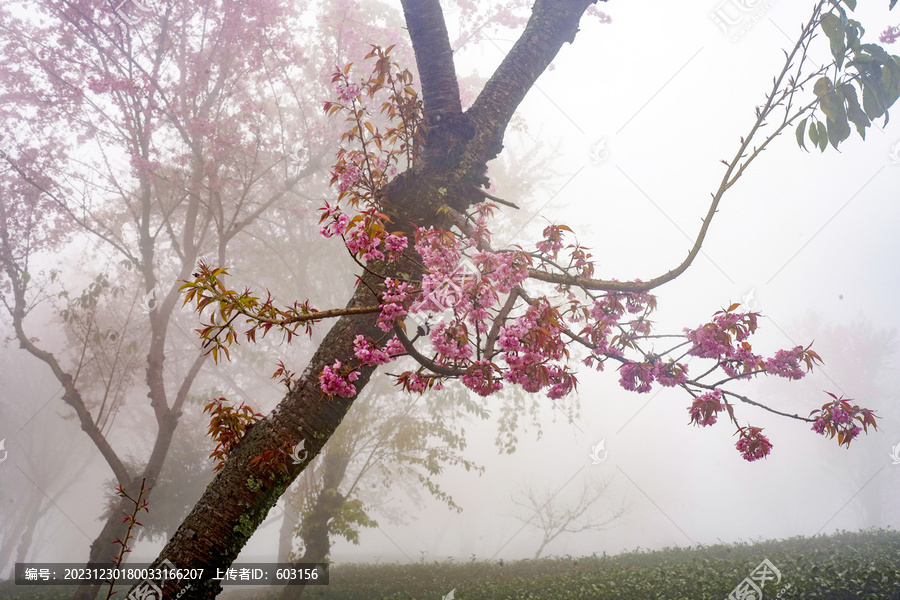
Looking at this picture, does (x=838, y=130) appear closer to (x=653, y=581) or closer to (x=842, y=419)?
(x=842, y=419)

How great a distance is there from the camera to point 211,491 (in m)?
1.89

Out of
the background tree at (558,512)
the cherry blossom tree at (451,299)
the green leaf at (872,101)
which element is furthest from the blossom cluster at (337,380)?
the background tree at (558,512)

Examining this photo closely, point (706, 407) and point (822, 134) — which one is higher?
point (822, 134)

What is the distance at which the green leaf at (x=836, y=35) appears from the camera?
2.25 m

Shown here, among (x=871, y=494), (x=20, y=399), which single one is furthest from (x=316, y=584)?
(x=871, y=494)

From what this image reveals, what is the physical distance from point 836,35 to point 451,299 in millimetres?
2548

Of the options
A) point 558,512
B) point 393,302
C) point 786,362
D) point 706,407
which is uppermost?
point 393,302

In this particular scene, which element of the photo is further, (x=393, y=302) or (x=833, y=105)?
(x=833, y=105)

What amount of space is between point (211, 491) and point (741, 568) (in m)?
6.62
